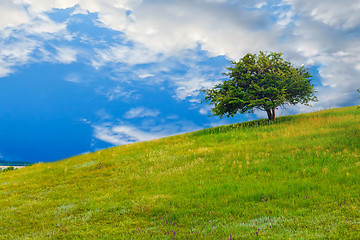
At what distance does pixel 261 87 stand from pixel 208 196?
21.9 metres

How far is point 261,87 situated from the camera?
29.8 metres

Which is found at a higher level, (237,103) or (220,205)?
(237,103)

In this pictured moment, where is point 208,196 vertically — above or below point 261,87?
below

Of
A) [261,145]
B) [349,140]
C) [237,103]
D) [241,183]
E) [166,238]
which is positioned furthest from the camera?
[237,103]

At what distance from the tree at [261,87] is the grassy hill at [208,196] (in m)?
9.45

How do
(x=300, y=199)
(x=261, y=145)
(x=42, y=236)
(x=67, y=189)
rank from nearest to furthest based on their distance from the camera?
(x=42, y=236) → (x=300, y=199) → (x=67, y=189) → (x=261, y=145)

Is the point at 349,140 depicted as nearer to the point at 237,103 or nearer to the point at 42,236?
the point at 237,103

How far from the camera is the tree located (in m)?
28.4

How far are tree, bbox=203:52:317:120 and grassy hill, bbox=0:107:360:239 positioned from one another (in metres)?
9.45

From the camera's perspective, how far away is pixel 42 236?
28.2 feet

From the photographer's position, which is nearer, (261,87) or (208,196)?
(208,196)

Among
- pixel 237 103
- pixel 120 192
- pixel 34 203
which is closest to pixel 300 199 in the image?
pixel 120 192

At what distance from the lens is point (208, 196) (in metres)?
10.5

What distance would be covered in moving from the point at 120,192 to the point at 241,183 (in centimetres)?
578
